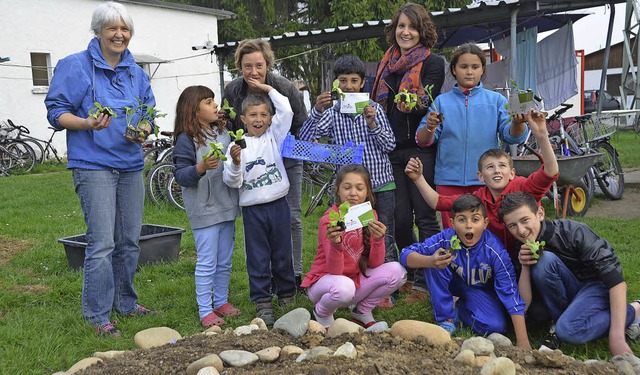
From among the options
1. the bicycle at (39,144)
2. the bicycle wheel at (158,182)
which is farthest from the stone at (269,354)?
the bicycle at (39,144)

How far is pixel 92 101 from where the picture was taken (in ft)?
11.9

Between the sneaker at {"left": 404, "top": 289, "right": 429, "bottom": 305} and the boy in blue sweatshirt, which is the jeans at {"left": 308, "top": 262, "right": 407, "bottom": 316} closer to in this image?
the boy in blue sweatshirt

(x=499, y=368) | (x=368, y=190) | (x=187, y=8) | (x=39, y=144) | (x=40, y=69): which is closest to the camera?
(x=499, y=368)

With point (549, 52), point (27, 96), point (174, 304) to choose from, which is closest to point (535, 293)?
point (174, 304)

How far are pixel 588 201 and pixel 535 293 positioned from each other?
423 centimetres

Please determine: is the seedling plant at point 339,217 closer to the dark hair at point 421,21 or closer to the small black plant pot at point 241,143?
the small black plant pot at point 241,143

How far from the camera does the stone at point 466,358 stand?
2.68 metres

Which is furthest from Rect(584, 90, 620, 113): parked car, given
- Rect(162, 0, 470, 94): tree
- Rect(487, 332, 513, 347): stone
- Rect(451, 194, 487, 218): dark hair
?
Rect(487, 332, 513, 347): stone

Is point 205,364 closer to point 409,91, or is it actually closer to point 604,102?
point 409,91

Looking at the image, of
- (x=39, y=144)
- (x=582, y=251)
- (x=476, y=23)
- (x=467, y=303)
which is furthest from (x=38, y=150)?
(x=582, y=251)

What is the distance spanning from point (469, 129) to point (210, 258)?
6.08ft

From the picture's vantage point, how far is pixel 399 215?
4273 millimetres


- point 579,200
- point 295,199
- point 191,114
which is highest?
point 191,114

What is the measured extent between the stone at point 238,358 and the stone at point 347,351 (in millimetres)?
385
